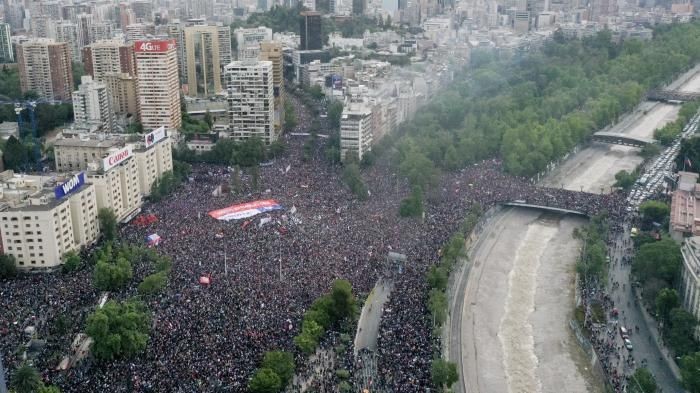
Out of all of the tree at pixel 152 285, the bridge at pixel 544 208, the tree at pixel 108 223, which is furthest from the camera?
the bridge at pixel 544 208

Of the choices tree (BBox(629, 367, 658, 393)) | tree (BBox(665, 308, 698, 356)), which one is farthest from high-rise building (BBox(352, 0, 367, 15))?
tree (BBox(629, 367, 658, 393))

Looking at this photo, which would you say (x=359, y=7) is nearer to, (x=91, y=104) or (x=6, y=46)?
(x=6, y=46)

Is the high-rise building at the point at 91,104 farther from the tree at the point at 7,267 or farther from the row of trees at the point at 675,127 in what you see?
the row of trees at the point at 675,127

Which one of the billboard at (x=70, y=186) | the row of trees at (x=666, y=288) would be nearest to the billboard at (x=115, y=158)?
the billboard at (x=70, y=186)

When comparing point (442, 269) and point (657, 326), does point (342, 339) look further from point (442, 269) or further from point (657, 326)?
point (657, 326)

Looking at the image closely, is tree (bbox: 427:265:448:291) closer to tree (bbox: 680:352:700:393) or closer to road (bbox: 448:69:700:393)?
road (bbox: 448:69:700:393)
